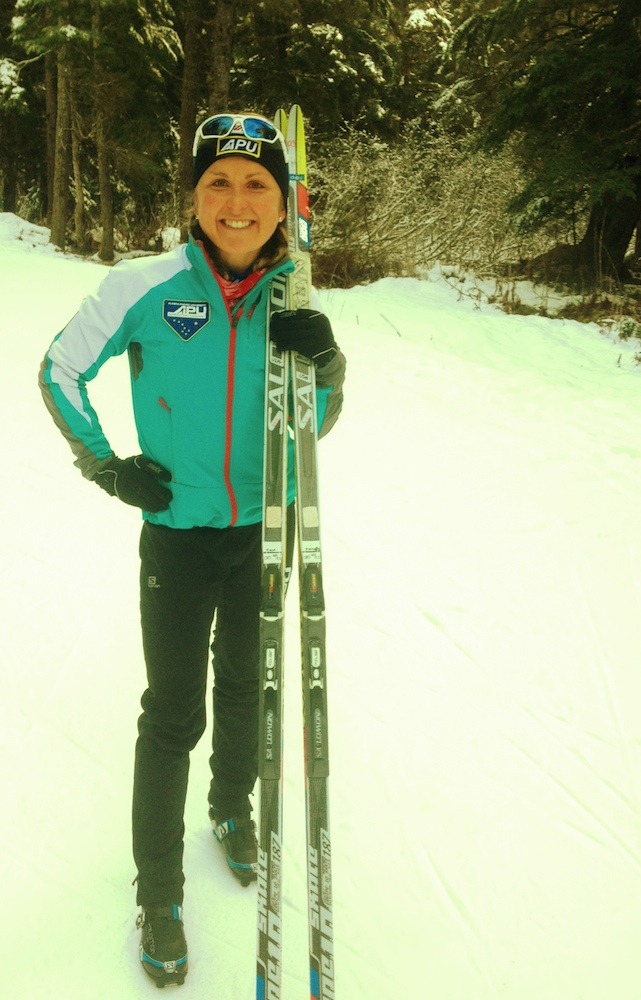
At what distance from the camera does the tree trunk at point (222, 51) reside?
36.4ft

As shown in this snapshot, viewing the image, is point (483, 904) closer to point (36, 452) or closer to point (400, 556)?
point (400, 556)

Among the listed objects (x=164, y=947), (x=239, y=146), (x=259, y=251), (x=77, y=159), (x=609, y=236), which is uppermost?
(x=77, y=159)

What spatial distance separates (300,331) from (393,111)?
1589 centimetres

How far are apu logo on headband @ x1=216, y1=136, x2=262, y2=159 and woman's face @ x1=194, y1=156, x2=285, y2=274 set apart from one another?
0.02 meters

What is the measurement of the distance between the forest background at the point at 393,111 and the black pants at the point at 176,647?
815 centimetres

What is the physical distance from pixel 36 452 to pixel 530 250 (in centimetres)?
866

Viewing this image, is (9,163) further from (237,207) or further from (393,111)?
(237,207)

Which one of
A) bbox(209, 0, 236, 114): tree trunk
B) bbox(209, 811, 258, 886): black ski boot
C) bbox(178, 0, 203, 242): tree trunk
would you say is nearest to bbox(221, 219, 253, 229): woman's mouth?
bbox(209, 811, 258, 886): black ski boot

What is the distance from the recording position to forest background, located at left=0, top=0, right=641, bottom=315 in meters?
9.05

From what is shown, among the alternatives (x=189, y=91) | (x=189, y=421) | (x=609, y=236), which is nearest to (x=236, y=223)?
(x=189, y=421)

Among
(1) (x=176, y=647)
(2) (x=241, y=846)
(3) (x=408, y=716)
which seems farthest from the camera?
(3) (x=408, y=716)

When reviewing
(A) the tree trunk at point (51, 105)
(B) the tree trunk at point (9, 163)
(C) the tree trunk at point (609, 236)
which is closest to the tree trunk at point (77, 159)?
(A) the tree trunk at point (51, 105)

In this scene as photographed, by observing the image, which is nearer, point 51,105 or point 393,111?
point 393,111

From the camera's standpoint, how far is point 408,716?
315cm
